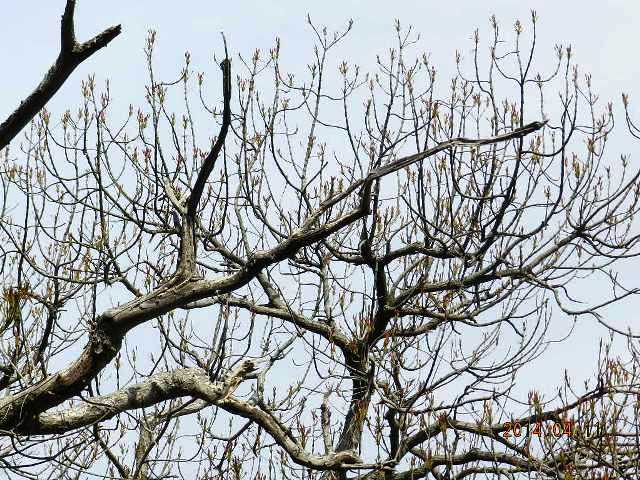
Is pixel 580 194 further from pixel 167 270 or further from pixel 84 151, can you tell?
pixel 84 151

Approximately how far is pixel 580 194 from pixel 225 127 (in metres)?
5.16

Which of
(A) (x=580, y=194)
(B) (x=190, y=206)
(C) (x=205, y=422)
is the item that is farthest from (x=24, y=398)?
(A) (x=580, y=194)

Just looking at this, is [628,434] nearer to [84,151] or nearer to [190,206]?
[190,206]

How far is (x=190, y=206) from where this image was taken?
14.5 ft

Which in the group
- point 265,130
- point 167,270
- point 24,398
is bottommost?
point 24,398

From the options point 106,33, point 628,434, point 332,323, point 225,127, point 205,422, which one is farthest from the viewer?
point 332,323

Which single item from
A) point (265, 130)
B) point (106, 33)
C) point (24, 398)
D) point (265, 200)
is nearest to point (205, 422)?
point (265, 200)

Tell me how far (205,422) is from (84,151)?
2.96 metres

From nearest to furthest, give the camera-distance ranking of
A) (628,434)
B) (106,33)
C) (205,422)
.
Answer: (106,33) → (628,434) → (205,422)

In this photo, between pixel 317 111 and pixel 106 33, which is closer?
pixel 106 33

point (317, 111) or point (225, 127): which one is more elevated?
point (317, 111)
